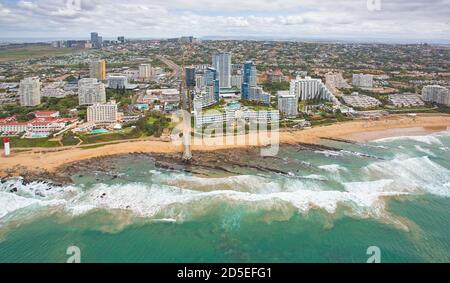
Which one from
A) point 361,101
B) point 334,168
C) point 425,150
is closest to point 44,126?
point 334,168

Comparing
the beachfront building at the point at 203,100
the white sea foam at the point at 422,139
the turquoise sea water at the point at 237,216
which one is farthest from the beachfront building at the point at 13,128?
the white sea foam at the point at 422,139

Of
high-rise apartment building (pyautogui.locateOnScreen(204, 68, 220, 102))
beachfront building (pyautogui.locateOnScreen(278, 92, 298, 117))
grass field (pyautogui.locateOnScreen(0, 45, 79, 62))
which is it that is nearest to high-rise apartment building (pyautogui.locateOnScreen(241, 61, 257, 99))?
high-rise apartment building (pyautogui.locateOnScreen(204, 68, 220, 102))

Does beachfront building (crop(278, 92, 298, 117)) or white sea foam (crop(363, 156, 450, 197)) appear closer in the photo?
white sea foam (crop(363, 156, 450, 197))

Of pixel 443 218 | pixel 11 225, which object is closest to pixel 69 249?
pixel 11 225

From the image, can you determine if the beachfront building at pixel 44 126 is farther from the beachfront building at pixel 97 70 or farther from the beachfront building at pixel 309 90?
the beachfront building at pixel 97 70

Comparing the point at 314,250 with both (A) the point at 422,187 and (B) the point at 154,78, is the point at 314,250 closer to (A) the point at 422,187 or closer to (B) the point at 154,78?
(A) the point at 422,187

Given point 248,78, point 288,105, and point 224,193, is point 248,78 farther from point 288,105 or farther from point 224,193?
point 224,193

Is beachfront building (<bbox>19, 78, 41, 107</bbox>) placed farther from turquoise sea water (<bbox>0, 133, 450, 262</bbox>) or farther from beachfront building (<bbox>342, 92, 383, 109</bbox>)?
beachfront building (<bbox>342, 92, 383, 109</bbox>)
